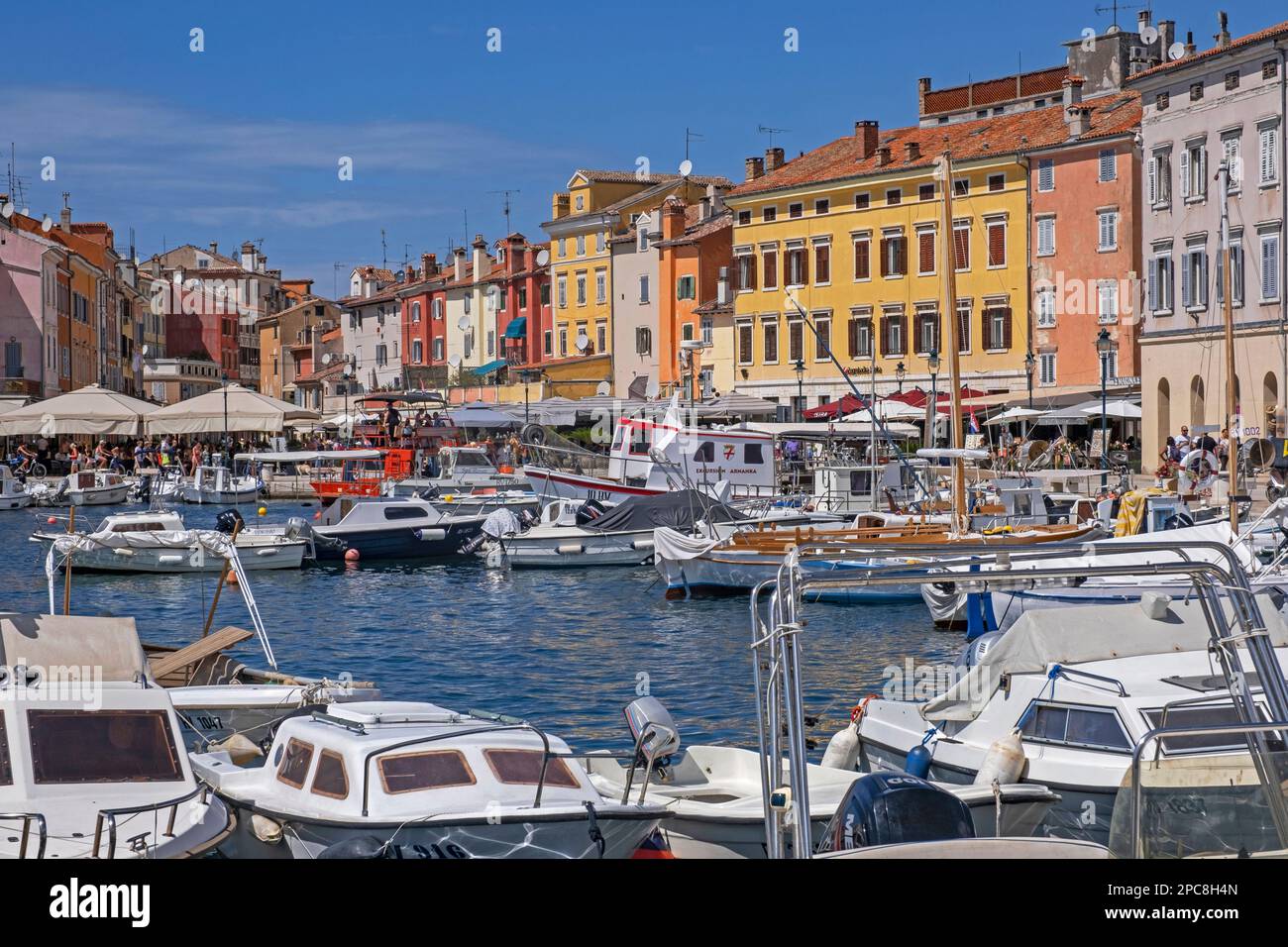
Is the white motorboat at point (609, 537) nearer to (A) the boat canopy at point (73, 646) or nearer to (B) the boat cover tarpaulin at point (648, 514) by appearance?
(B) the boat cover tarpaulin at point (648, 514)

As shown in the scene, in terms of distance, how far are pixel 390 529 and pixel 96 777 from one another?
27.8 meters

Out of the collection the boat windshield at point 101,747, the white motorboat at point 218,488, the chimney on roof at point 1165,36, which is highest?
the chimney on roof at point 1165,36

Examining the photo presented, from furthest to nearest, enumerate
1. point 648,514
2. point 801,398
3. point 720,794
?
1. point 801,398
2. point 648,514
3. point 720,794

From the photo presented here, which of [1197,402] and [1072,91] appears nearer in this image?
[1197,402]

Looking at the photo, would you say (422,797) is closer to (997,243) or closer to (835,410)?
(835,410)

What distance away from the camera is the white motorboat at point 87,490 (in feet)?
187

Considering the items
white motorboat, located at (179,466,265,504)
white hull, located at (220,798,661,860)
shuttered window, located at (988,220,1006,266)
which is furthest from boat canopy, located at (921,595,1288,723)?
shuttered window, located at (988,220,1006,266)

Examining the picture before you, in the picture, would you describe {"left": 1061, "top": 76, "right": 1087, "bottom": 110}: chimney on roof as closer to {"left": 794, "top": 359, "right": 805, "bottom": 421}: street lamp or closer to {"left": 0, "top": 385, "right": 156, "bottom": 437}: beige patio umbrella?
{"left": 794, "top": 359, "right": 805, "bottom": 421}: street lamp

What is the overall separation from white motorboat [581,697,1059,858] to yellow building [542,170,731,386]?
214 feet

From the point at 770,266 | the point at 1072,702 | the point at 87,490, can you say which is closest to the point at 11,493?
the point at 87,490

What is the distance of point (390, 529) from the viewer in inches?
1521

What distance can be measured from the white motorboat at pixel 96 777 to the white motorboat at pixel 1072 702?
19.3 feet

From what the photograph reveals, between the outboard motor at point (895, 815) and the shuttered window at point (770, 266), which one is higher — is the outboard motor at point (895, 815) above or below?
below

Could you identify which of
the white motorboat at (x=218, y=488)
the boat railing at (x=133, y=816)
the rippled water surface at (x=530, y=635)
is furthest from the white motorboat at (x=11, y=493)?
the boat railing at (x=133, y=816)
